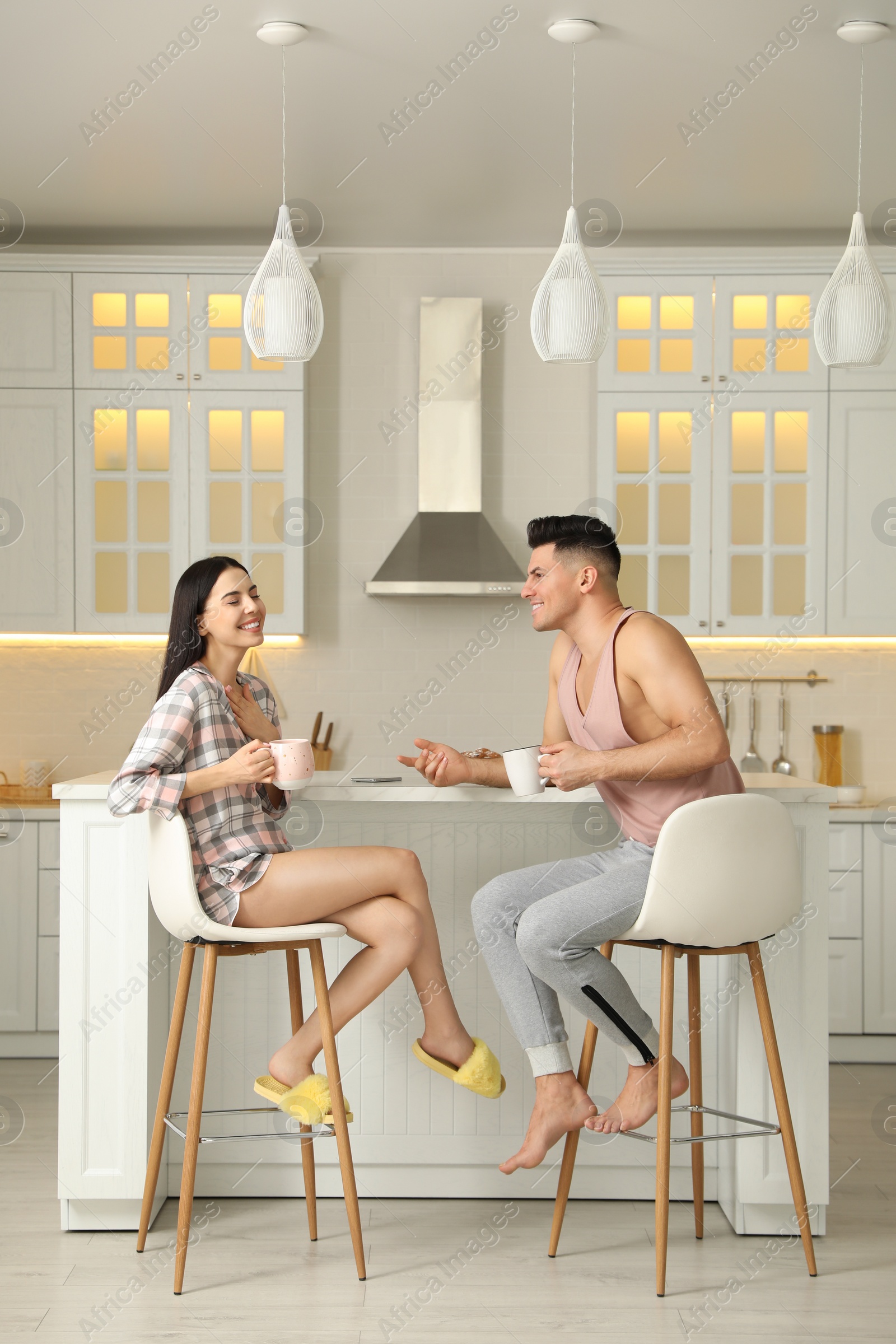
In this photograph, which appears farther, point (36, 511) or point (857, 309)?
point (36, 511)

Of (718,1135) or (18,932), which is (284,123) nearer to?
(18,932)

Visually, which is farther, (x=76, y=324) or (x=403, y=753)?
(x=403, y=753)

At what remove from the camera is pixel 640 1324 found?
2.21m

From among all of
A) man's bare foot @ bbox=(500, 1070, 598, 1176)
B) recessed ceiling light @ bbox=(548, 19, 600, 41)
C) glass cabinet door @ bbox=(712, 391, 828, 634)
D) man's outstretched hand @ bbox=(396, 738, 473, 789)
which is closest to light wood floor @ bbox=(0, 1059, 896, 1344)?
man's bare foot @ bbox=(500, 1070, 598, 1176)

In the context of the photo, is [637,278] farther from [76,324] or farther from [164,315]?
[76,324]

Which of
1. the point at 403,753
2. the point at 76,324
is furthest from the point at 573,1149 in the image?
the point at 76,324

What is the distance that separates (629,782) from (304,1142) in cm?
105

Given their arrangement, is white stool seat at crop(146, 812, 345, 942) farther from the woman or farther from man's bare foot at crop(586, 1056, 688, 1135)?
man's bare foot at crop(586, 1056, 688, 1135)

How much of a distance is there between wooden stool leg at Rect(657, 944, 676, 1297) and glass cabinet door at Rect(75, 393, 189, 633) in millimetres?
2669

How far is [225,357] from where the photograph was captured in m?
4.38

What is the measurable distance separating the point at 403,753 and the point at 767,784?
7.13ft

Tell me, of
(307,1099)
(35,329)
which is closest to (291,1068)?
(307,1099)

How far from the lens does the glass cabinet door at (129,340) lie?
438 centimetres

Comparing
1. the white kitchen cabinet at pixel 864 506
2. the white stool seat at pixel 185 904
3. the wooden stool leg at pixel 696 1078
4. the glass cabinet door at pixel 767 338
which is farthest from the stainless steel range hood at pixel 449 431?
the white stool seat at pixel 185 904
